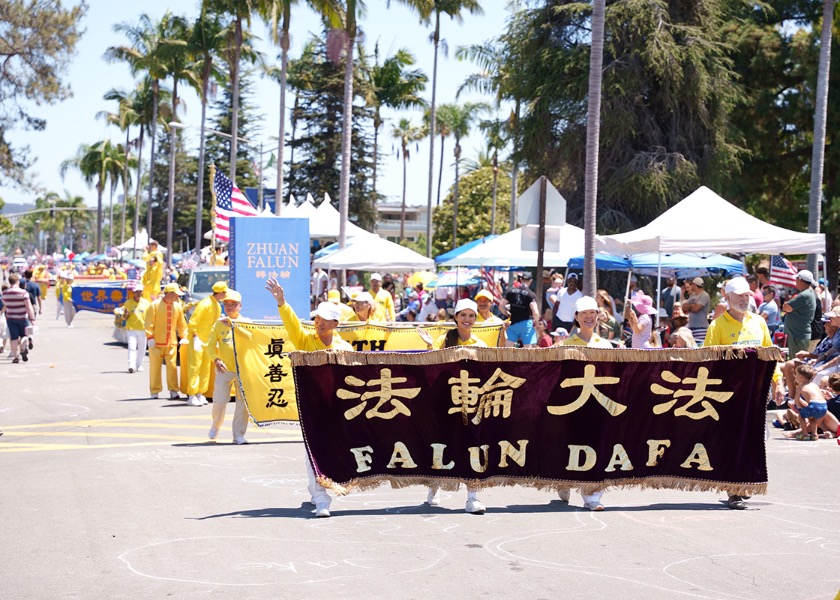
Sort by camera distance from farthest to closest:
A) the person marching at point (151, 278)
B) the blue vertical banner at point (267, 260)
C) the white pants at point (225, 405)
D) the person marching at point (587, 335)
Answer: the person marching at point (151, 278) → the blue vertical banner at point (267, 260) → the white pants at point (225, 405) → the person marching at point (587, 335)

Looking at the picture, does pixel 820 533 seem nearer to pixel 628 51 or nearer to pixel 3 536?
pixel 3 536

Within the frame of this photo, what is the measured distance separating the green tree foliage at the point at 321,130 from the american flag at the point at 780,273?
150 feet

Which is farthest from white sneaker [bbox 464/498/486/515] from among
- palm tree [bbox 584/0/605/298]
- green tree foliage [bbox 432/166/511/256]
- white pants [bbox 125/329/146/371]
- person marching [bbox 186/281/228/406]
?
green tree foliage [bbox 432/166/511/256]

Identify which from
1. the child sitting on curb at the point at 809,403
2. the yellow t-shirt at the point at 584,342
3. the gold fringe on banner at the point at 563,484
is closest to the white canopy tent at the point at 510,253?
the child sitting on curb at the point at 809,403

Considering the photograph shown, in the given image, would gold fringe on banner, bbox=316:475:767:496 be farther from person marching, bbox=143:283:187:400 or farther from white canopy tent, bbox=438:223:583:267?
white canopy tent, bbox=438:223:583:267

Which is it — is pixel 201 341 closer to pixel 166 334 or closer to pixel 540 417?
pixel 166 334

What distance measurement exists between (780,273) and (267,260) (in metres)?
11.1

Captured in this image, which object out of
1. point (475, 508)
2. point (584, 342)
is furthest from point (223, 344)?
point (584, 342)

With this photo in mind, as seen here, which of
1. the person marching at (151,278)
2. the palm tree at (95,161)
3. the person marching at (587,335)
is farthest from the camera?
the palm tree at (95,161)

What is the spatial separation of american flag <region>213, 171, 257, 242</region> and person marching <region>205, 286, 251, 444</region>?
14120mm

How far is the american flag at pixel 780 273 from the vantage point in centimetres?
2409

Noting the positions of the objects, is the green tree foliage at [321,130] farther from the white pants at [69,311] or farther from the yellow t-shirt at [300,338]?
the yellow t-shirt at [300,338]

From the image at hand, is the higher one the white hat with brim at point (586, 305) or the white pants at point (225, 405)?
the white hat with brim at point (586, 305)

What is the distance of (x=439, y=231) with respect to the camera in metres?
80.3
